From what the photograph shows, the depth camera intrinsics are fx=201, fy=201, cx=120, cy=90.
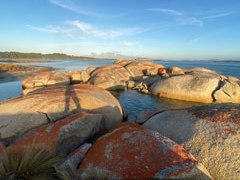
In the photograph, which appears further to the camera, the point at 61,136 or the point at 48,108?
the point at 48,108

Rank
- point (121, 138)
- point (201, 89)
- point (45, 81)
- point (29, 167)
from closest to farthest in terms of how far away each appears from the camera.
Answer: point (29, 167)
point (121, 138)
point (201, 89)
point (45, 81)

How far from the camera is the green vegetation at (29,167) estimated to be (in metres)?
5.39

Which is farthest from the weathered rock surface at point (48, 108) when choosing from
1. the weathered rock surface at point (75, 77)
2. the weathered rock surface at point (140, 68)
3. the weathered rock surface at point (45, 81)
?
the weathered rock surface at point (140, 68)

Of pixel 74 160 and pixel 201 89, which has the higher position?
pixel 74 160

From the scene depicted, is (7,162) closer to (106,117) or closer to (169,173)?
(169,173)

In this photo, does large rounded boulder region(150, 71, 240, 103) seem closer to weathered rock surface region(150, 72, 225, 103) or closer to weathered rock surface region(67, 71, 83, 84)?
weathered rock surface region(150, 72, 225, 103)

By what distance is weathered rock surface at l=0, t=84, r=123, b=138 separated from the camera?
8.99 m

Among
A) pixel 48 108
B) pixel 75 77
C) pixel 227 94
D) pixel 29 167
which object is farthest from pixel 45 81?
pixel 29 167


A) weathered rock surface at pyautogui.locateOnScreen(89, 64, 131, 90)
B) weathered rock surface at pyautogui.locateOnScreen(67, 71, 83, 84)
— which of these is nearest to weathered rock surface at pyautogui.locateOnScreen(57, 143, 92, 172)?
weathered rock surface at pyautogui.locateOnScreen(89, 64, 131, 90)

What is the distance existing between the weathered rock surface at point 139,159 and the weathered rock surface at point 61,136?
161 centimetres

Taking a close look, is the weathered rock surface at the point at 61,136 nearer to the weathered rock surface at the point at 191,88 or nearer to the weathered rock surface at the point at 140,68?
the weathered rock surface at the point at 191,88

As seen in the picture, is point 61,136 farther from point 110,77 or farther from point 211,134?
point 110,77

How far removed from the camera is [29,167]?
5625 millimetres

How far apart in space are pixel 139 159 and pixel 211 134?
2.72 metres
